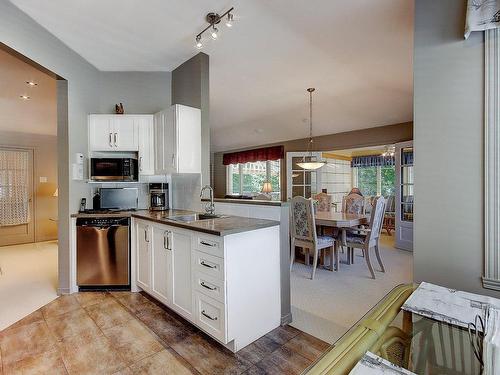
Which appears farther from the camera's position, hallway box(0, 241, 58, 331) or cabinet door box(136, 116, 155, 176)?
cabinet door box(136, 116, 155, 176)

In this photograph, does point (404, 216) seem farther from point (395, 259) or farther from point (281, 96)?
point (281, 96)

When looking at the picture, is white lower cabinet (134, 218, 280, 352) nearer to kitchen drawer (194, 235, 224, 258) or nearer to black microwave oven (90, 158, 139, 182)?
kitchen drawer (194, 235, 224, 258)

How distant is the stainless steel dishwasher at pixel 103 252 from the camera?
288cm

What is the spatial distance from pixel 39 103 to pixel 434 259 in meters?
5.62

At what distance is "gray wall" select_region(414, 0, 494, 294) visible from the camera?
1416 mm

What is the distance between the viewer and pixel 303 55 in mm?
2971

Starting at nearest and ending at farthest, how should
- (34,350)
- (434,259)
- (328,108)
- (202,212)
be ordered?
(434,259) → (34,350) → (202,212) → (328,108)

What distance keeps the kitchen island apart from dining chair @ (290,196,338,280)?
1331 millimetres

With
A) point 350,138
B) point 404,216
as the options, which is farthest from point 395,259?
point 350,138

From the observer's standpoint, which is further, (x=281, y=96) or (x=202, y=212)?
(x=281, y=96)

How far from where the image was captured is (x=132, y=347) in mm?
1941

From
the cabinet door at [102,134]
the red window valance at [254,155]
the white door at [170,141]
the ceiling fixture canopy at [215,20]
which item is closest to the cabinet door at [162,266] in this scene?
the white door at [170,141]

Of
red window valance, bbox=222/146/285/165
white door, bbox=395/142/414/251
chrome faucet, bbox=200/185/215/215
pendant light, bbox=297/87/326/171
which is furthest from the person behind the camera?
red window valance, bbox=222/146/285/165

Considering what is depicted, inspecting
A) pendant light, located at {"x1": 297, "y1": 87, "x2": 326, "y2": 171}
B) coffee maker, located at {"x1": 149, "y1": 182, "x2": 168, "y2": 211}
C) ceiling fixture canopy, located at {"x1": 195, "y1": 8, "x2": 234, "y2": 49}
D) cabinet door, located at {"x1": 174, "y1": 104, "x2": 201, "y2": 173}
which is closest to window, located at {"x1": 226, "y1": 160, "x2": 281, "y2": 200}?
pendant light, located at {"x1": 297, "y1": 87, "x2": 326, "y2": 171}
